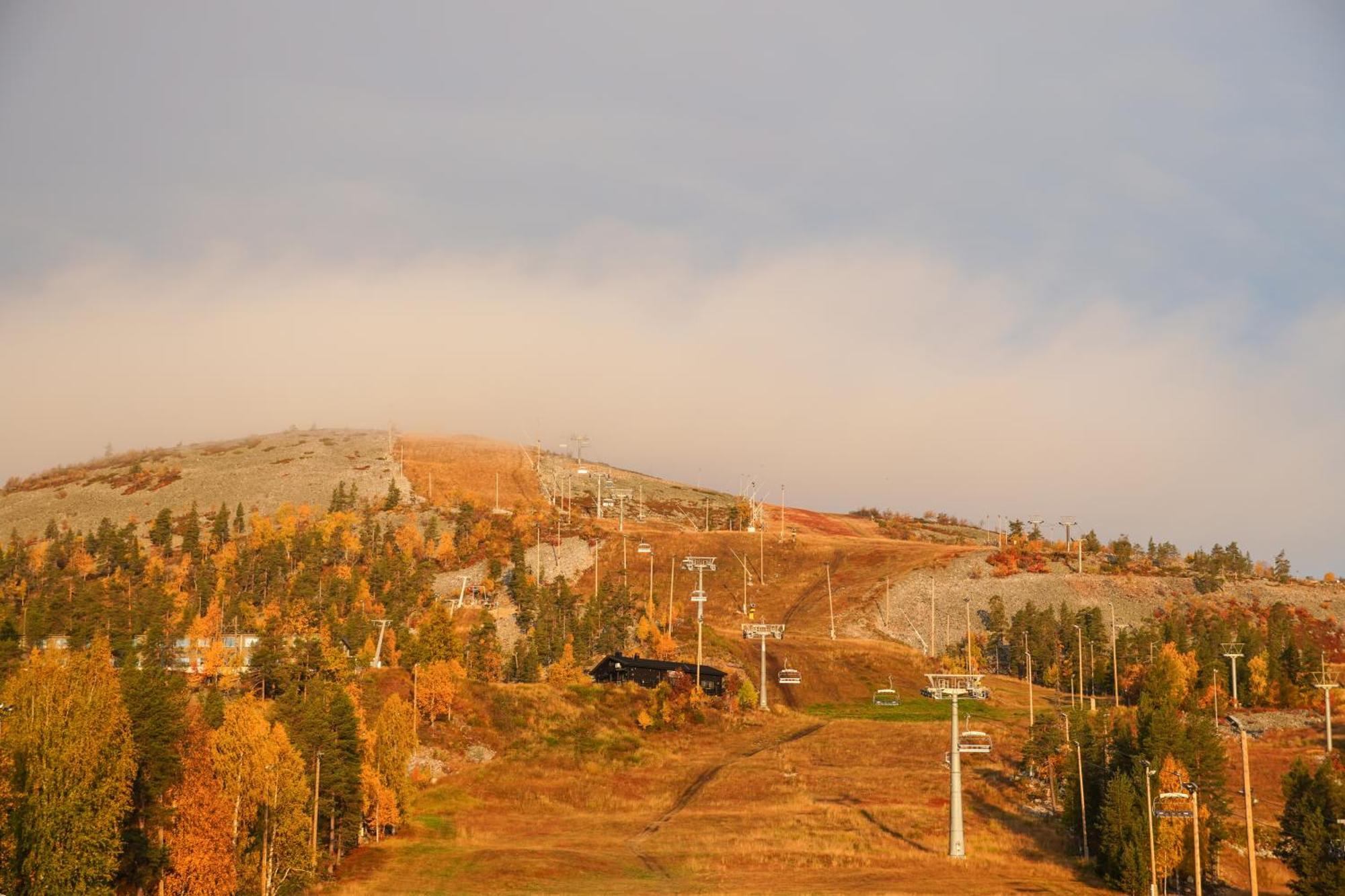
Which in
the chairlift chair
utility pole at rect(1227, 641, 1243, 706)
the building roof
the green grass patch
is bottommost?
the green grass patch

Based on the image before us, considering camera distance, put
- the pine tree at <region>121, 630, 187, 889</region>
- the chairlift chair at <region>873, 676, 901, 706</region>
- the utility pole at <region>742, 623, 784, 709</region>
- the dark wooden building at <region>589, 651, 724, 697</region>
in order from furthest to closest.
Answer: the dark wooden building at <region>589, 651, 724, 697</region>
the utility pole at <region>742, 623, 784, 709</region>
the chairlift chair at <region>873, 676, 901, 706</region>
the pine tree at <region>121, 630, 187, 889</region>

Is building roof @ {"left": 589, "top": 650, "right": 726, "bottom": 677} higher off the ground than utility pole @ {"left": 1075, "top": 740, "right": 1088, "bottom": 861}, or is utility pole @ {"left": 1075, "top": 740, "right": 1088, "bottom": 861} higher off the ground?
building roof @ {"left": 589, "top": 650, "right": 726, "bottom": 677}

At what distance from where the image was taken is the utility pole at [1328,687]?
12169 cm

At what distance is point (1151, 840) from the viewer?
2913 inches

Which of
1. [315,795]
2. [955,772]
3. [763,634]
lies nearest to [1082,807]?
[955,772]

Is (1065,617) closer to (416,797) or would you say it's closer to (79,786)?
(416,797)

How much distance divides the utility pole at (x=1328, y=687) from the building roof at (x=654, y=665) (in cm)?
6890

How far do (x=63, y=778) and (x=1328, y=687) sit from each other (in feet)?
383

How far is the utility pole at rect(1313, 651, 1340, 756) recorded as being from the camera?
122 metres

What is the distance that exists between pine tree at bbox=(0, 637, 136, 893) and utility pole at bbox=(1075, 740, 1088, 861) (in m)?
64.3

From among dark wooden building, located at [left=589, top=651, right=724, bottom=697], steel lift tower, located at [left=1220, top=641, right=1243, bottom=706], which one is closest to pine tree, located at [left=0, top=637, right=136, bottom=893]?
dark wooden building, located at [left=589, top=651, right=724, bottom=697]

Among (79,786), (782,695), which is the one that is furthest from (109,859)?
(782,695)

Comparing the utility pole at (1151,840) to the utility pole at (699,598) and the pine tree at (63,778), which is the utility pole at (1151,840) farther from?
the utility pole at (699,598)

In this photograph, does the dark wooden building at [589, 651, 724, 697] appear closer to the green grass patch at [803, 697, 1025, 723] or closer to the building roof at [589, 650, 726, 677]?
the building roof at [589, 650, 726, 677]
